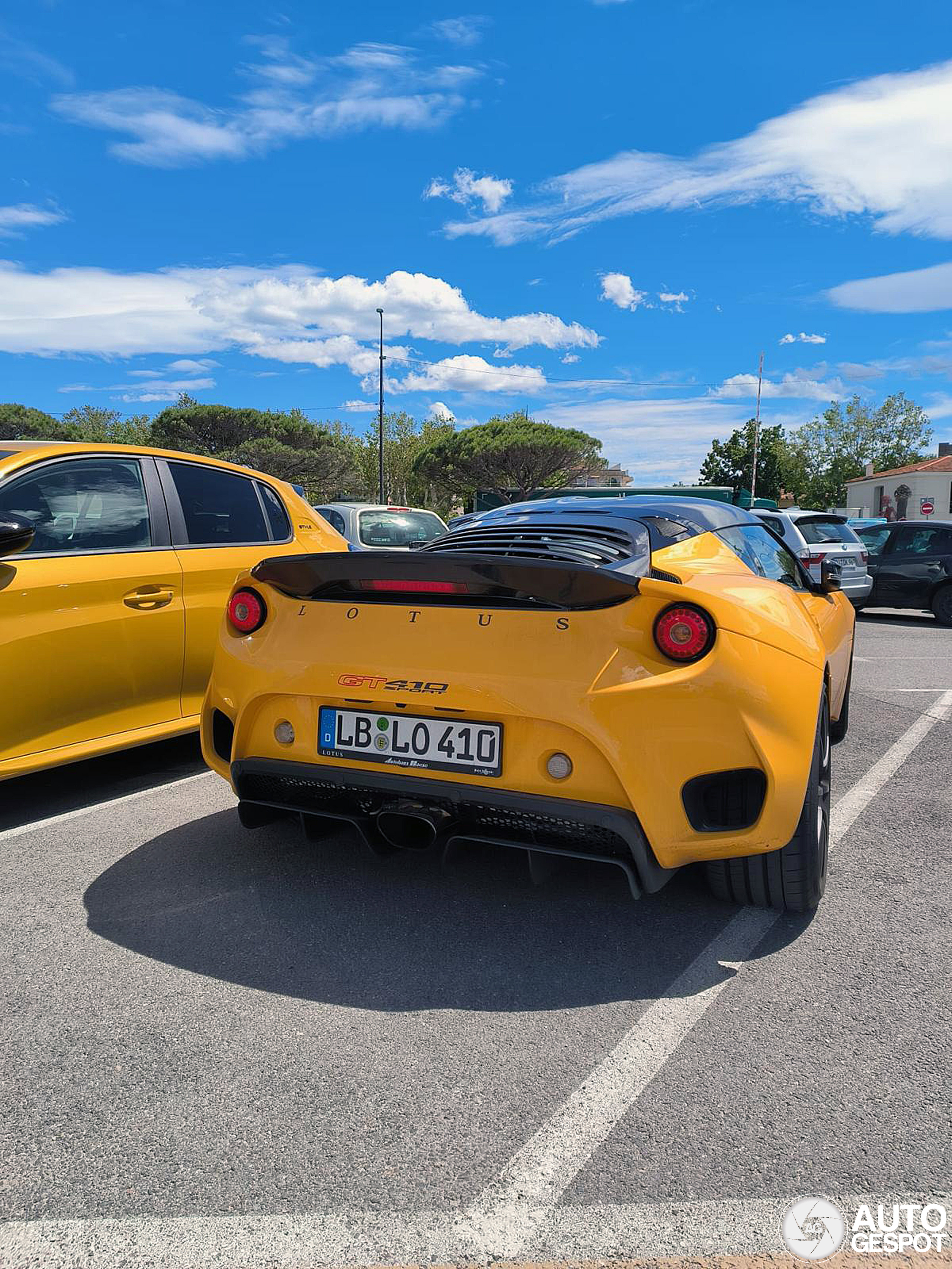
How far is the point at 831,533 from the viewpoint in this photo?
13.1 meters

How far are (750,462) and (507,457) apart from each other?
38.6 meters

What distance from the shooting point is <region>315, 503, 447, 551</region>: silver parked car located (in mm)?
10594

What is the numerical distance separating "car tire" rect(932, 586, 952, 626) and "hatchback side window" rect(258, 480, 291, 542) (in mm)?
10652

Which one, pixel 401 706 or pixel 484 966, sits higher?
pixel 401 706

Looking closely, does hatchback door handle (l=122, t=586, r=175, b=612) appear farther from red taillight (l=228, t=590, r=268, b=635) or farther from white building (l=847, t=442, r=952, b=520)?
white building (l=847, t=442, r=952, b=520)

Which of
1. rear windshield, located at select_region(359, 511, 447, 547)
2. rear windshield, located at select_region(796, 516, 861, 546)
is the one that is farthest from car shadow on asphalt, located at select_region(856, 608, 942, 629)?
rear windshield, located at select_region(359, 511, 447, 547)

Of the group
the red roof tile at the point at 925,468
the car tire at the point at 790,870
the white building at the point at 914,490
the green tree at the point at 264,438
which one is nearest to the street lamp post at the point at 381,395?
the green tree at the point at 264,438

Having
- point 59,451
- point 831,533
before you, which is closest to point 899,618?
point 831,533

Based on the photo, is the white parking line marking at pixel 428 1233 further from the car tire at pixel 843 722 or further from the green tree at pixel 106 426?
the green tree at pixel 106 426

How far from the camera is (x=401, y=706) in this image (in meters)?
2.82

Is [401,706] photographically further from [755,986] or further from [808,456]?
[808,456]

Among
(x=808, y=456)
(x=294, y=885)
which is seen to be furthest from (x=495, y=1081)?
(x=808, y=456)

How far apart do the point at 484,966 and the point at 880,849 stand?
1.94m

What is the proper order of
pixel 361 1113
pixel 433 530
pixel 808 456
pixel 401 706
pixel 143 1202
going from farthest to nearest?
pixel 808 456
pixel 433 530
pixel 401 706
pixel 361 1113
pixel 143 1202
